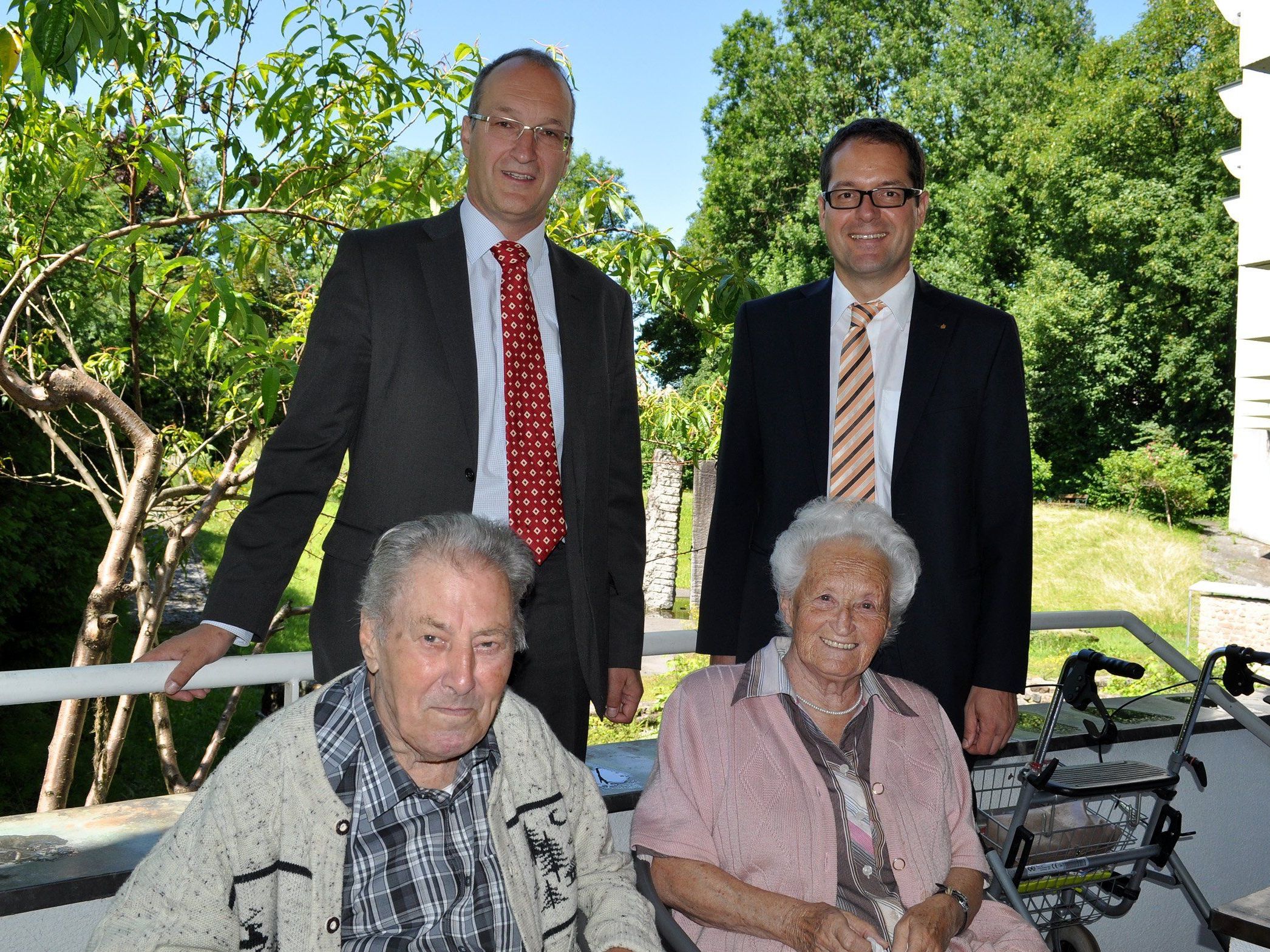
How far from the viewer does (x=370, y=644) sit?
57.6 inches

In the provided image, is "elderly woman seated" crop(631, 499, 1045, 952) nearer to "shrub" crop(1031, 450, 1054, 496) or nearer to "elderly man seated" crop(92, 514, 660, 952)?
"elderly man seated" crop(92, 514, 660, 952)

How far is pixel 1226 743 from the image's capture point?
3.40 m

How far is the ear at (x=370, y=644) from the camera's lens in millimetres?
1459

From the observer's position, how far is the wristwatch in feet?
6.05

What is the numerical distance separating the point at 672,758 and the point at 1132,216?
2190cm

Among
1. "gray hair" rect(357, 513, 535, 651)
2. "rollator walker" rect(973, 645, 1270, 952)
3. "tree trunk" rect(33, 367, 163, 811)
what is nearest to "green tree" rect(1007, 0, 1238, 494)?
"rollator walker" rect(973, 645, 1270, 952)

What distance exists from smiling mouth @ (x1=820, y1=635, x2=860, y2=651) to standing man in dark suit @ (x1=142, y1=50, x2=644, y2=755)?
353 mm

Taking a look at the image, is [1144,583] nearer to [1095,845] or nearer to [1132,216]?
[1132,216]

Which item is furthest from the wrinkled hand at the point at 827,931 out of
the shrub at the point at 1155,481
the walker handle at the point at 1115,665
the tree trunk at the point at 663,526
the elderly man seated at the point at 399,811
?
the shrub at the point at 1155,481

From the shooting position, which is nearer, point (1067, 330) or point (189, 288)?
point (189, 288)

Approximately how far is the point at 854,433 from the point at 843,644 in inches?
17.4

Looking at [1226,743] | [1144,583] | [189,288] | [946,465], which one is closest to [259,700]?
[189,288]

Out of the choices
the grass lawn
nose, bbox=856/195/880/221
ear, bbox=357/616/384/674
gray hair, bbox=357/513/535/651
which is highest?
nose, bbox=856/195/880/221

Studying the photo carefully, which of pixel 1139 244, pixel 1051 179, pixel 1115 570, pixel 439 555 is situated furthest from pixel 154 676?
pixel 1139 244
